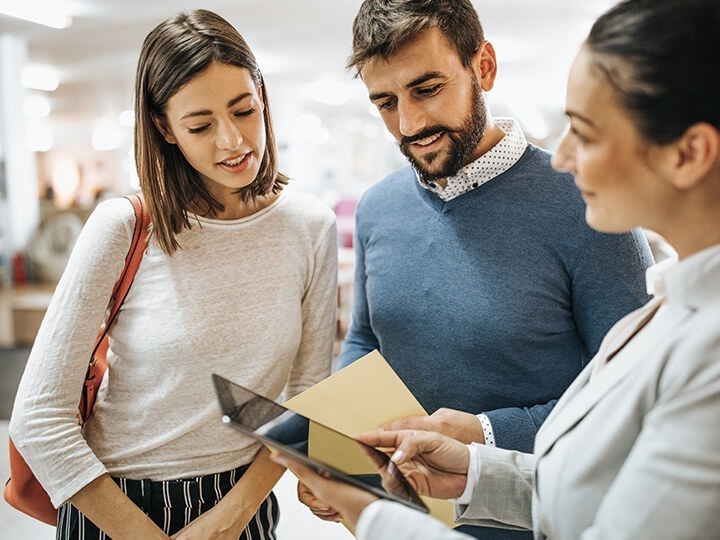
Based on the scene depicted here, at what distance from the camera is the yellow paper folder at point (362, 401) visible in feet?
3.87

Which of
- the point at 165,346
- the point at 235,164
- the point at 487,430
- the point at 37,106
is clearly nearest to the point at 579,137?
the point at 487,430

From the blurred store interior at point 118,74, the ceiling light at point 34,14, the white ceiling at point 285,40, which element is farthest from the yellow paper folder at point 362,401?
the ceiling light at point 34,14

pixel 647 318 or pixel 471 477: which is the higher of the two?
pixel 647 318

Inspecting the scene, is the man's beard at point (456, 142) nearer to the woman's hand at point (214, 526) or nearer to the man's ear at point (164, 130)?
the man's ear at point (164, 130)

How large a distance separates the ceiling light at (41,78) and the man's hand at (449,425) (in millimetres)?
10238

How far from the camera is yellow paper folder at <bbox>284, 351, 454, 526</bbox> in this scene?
3.87 feet

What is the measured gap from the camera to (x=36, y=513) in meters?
1.35

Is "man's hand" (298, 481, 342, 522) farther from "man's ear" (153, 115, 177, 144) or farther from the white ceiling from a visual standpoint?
the white ceiling

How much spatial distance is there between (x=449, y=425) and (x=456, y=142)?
1.98 ft

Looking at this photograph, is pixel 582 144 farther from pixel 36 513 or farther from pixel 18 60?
pixel 18 60

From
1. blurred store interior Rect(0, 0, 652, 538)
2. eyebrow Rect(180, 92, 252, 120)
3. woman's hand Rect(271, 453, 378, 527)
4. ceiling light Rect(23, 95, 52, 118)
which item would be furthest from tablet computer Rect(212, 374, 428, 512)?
ceiling light Rect(23, 95, 52, 118)

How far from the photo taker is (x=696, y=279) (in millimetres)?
750

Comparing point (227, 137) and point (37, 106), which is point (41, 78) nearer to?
point (37, 106)

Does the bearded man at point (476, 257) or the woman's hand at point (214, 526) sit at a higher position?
the bearded man at point (476, 257)
